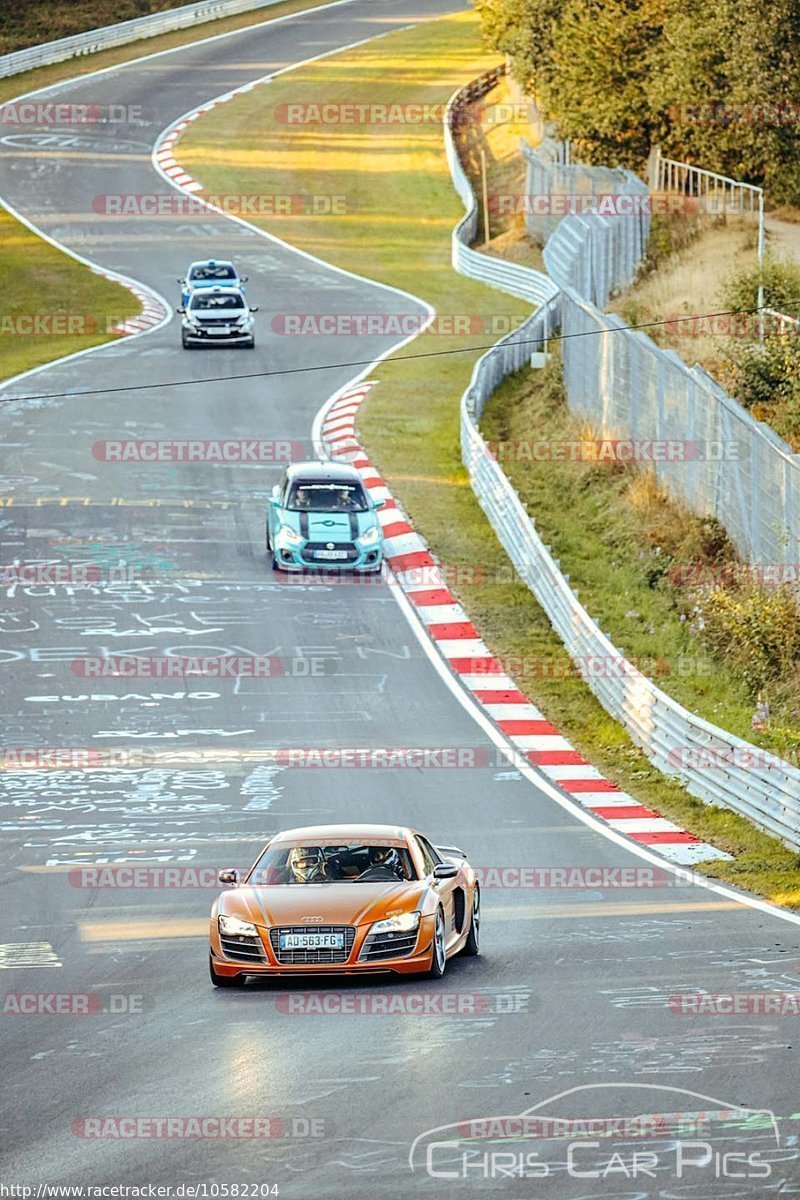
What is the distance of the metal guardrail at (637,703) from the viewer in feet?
66.0

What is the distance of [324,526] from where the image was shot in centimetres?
3203

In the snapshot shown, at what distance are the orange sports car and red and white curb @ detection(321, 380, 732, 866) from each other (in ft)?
16.3

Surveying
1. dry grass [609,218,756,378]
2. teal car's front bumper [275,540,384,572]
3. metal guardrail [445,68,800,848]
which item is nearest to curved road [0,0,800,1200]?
teal car's front bumper [275,540,384,572]

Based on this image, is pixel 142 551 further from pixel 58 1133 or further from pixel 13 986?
pixel 58 1133

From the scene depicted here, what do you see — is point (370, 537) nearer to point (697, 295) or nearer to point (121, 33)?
point (697, 295)

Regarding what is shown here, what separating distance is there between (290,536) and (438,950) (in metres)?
18.3

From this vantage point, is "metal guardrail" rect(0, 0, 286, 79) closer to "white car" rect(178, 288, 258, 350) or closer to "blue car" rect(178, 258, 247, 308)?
"blue car" rect(178, 258, 247, 308)

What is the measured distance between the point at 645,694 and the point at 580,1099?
13080 millimetres

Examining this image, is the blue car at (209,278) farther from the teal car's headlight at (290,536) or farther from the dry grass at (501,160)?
the teal car's headlight at (290,536)

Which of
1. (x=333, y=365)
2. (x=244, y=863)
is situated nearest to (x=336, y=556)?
(x=244, y=863)

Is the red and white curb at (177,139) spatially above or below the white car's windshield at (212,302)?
above

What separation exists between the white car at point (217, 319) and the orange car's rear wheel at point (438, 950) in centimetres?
3538

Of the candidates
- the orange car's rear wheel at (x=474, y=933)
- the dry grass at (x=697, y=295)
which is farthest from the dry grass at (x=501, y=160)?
the orange car's rear wheel at (x=474, y=933)

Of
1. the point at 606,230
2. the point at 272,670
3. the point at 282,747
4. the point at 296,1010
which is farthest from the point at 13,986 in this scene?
the point at 606,230
